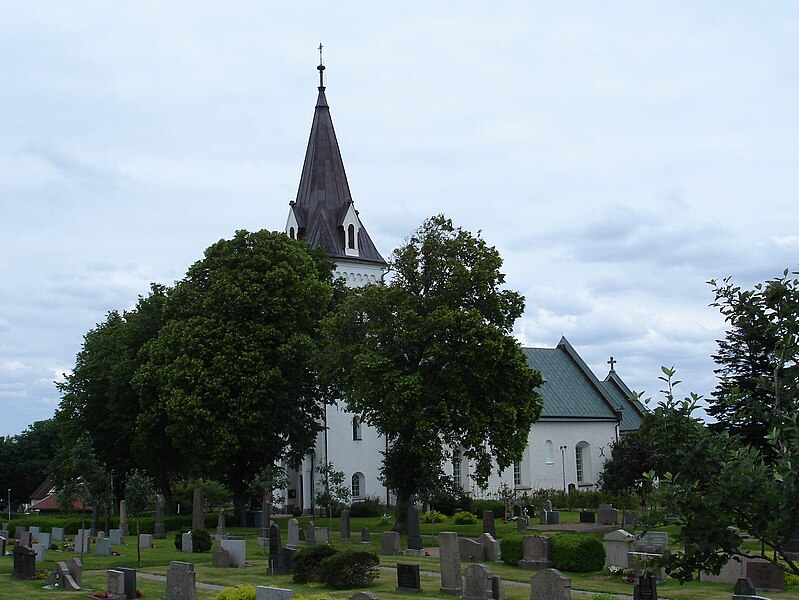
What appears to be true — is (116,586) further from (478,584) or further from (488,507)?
(488,507)

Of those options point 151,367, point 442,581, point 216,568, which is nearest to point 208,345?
point 151,367

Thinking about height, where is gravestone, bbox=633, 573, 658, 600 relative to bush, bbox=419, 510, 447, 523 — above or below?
above

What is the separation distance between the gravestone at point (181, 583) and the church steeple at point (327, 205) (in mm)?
39201

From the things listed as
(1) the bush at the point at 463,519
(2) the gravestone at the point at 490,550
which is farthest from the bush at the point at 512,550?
(1) the bush at the point at 463,519

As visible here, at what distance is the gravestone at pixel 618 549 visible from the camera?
23.9m

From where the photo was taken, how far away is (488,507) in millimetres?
51875

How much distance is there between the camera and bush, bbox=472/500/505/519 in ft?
168

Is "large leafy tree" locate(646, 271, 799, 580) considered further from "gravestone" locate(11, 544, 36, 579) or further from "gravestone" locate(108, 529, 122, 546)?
"gravestone" locate(108, 529, 122, 546)

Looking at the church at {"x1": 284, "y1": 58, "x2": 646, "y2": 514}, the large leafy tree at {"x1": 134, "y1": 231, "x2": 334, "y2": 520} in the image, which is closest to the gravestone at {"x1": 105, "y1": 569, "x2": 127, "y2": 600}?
the large leafy tree at {"x1": 134, "y1": 231, "x2": 334, "y2": 520}

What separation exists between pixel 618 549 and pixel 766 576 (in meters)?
4.64

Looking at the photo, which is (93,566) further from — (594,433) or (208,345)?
(594,433)

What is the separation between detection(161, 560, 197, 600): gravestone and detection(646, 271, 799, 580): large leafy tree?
1158 cm

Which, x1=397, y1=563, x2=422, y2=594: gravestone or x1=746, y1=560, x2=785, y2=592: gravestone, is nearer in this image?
x1=746, y1=560, x2=785, y2=592: gravestone

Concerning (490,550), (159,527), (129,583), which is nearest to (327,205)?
(159,527)
